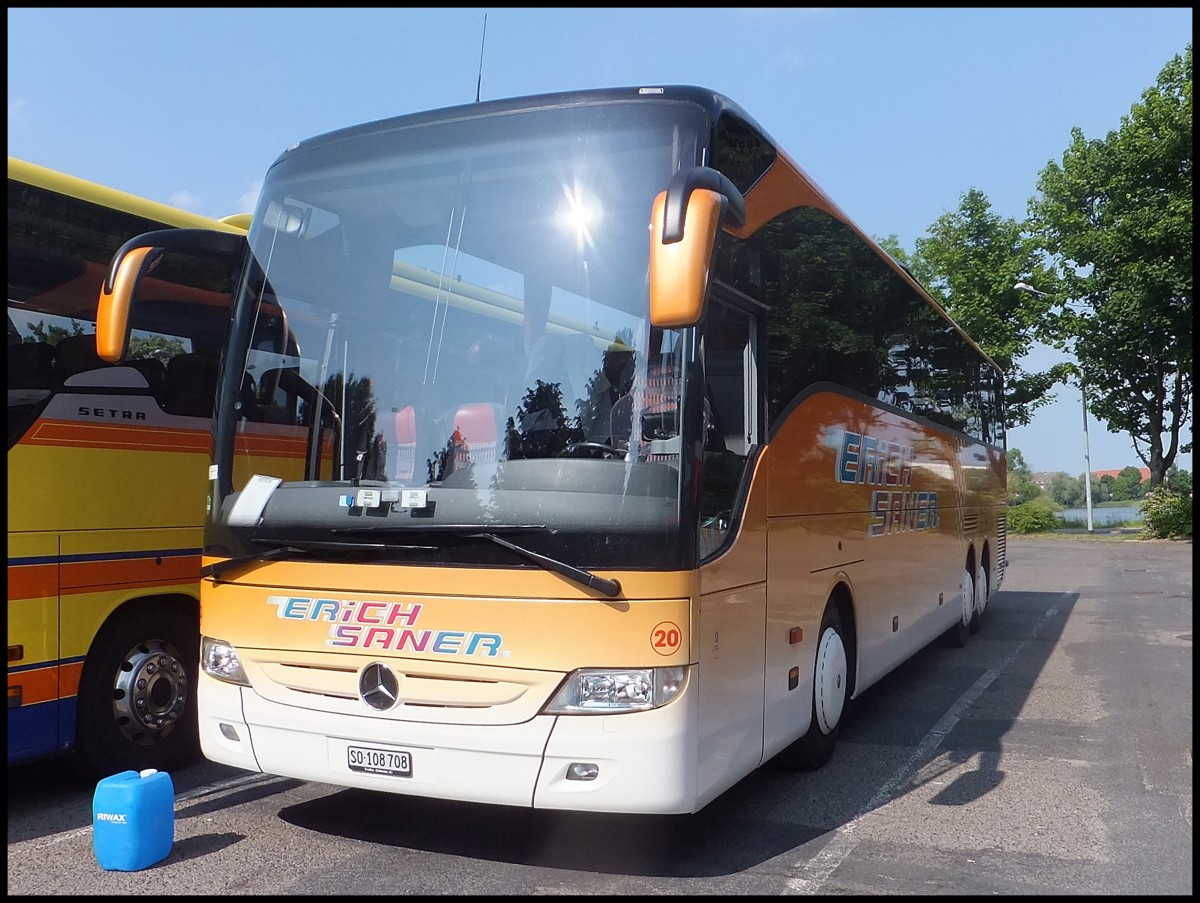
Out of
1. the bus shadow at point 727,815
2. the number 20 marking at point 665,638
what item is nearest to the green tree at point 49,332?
the bus shadow at point 727,815

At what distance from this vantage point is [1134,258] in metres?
33.3

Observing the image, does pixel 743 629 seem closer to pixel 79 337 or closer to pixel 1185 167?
pixel 79 337

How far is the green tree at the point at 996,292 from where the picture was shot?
3819 cm

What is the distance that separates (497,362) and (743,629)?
1667 mm

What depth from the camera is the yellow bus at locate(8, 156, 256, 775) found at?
5.56 m

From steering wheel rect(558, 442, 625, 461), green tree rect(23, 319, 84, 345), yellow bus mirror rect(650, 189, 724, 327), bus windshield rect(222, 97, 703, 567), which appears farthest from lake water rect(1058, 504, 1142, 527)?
green tree rect(23, 319, 84, 345)

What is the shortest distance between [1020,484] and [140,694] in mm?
40439

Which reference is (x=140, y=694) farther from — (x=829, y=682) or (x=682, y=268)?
(x=682, y=268)

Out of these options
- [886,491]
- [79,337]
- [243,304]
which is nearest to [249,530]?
[243,304]

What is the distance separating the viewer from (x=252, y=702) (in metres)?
4.97

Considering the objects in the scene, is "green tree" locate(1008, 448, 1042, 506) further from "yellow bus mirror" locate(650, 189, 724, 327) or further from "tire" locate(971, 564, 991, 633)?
"yellow bus mirror" locate(650, 189, 724, 327)

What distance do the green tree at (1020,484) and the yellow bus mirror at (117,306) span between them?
3581cm

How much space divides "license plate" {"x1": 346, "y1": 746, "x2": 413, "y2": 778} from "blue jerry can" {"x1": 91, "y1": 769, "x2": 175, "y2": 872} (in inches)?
34.2

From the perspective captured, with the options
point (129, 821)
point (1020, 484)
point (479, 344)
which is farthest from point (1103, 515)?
point (129, 821)
